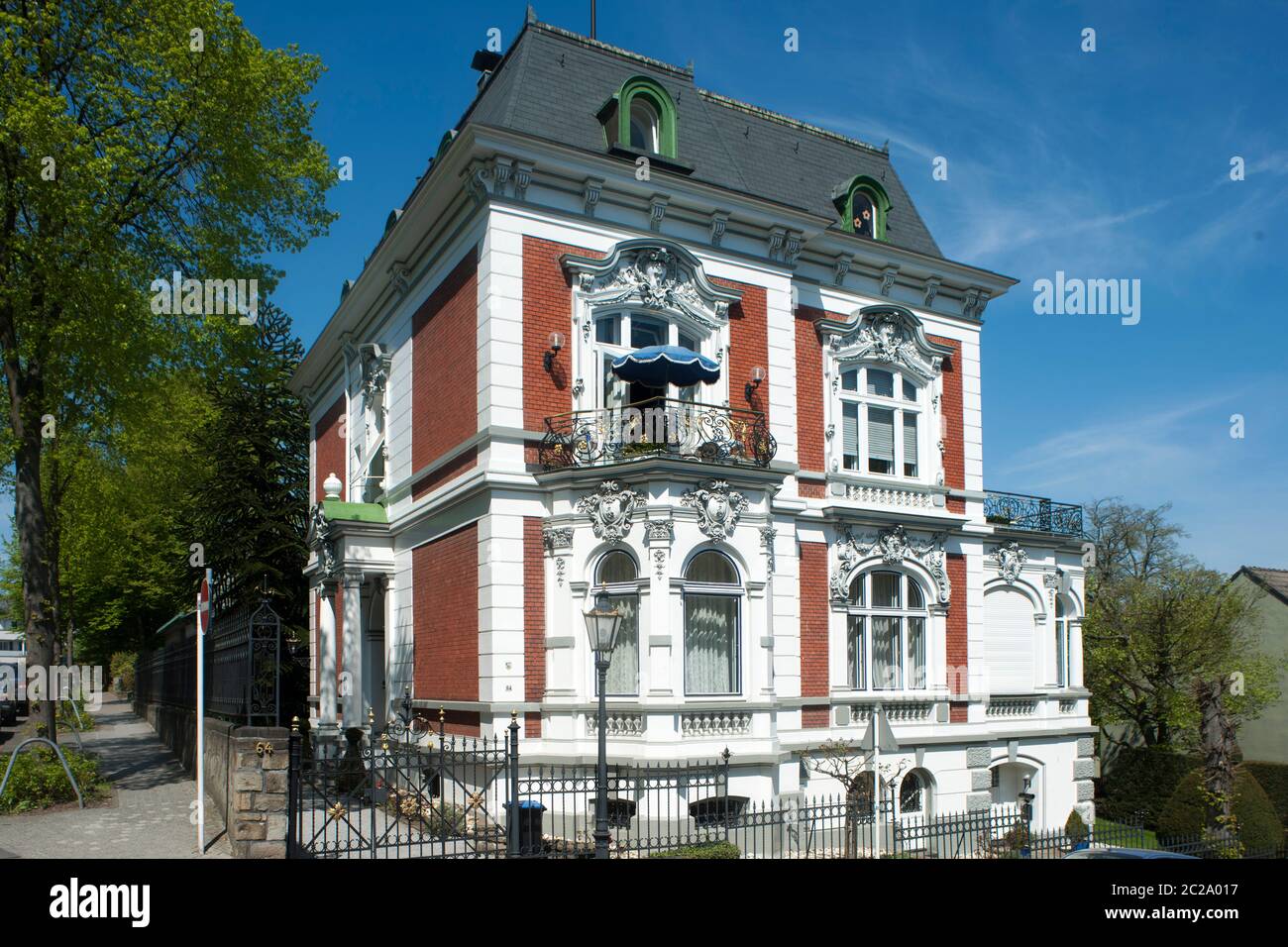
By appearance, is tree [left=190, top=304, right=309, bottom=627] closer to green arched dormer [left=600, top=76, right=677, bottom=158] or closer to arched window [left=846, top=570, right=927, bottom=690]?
green arched dormer [left=600, top=76, right=677, bottom=158]

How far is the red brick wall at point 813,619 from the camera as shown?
773 inches

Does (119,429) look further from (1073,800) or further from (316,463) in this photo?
(1073,800)

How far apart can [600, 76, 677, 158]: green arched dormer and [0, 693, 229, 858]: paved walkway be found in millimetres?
12807

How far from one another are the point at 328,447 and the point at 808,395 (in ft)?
44.8

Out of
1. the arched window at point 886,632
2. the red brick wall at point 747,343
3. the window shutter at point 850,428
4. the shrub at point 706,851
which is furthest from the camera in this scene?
the window shutter at point 850,428

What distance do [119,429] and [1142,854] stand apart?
2889 cm

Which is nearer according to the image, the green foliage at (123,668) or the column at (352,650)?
the column at (352,650)

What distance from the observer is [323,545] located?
2239 centimetres

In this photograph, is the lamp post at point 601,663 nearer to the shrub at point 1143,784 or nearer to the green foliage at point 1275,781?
the shrub at point 1143,784

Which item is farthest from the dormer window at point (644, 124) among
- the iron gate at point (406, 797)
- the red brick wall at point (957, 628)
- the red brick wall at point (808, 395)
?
the iron gate at point (406, 797)

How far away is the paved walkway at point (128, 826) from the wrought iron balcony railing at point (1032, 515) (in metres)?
16.9

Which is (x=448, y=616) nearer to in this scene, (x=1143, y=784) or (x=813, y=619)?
(x=813, y=619)

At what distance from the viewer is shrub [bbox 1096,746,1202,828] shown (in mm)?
28562

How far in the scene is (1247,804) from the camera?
2236cm
